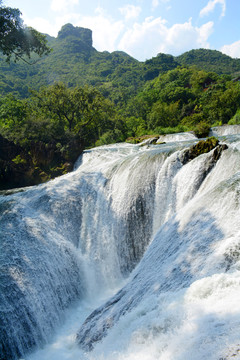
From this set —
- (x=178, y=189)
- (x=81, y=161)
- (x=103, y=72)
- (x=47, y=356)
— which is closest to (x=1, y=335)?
(x=47, y=356)

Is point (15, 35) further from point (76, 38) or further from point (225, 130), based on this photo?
point (76, 38)

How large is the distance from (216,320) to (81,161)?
15823mm

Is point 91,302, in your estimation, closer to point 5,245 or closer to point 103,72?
point 5,245

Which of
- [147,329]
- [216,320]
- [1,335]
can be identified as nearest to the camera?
[216,320]

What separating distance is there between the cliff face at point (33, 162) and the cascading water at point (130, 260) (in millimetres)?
5545

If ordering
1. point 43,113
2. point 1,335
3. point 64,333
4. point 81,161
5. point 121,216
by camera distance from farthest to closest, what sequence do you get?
point 43,113, point 81,161, point 121,216, point 64,333, point 1,335

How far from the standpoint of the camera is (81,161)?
58.4 feet

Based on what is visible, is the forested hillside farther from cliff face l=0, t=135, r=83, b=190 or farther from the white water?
the white water

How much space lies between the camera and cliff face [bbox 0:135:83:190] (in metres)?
16.1

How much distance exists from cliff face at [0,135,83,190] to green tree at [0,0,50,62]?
606 centimetres

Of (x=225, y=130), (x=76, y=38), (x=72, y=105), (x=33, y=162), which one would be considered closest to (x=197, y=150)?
(x=33, y=162)

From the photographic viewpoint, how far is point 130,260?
27.8 feet

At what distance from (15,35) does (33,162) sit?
7865 mm

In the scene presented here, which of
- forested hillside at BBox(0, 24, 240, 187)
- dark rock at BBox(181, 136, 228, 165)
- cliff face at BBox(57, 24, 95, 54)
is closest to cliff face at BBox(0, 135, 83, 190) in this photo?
forested hillside at BBox(0, 24, 240, 187)
